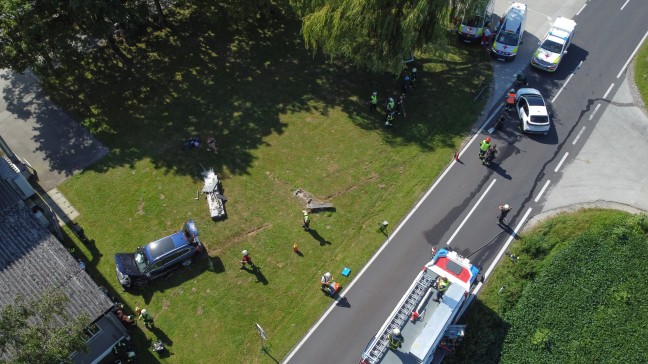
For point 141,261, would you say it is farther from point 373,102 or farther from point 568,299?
point 568,299

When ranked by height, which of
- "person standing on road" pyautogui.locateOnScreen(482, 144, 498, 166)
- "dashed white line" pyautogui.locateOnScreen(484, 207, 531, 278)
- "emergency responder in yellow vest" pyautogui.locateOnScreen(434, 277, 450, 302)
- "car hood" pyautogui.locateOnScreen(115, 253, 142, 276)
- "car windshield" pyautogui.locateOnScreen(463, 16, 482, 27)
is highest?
"car windshield" pyautogui.locateOnScreen(463, 16, 482, 27)

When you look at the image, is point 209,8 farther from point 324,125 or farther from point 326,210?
point 326,210

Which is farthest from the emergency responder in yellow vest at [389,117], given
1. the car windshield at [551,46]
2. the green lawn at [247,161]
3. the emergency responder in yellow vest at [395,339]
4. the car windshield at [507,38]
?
the emergency responder in yellow vest at [395,339]

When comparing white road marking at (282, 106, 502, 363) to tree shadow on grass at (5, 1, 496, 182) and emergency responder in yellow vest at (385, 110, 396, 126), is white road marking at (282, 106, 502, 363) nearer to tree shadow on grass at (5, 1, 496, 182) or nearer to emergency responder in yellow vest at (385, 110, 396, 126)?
tree shadow on grass at (5, 1, 496, 182)

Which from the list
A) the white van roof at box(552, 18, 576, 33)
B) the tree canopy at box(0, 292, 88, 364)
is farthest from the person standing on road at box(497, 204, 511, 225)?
the tree canopy at box(0, 292, 88, 364)

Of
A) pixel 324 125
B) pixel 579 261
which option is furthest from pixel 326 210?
pixel 579 261

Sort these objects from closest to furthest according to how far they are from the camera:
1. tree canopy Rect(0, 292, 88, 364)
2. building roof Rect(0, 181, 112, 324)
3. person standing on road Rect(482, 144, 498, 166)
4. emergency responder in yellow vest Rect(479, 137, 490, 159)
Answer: tree canopy Rect(0, 292, 88, 364), building roof Rect(0, 181, 112, 324), emergency responder in yellow vest Rect(479, 137, 490, 159), person standing on road Rect(482, 144, 498, 166)

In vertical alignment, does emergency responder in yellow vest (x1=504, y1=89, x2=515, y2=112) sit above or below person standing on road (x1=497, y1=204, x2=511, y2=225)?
above

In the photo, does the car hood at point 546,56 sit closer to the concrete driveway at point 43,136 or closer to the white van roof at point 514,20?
the white van roof at point 514,20
